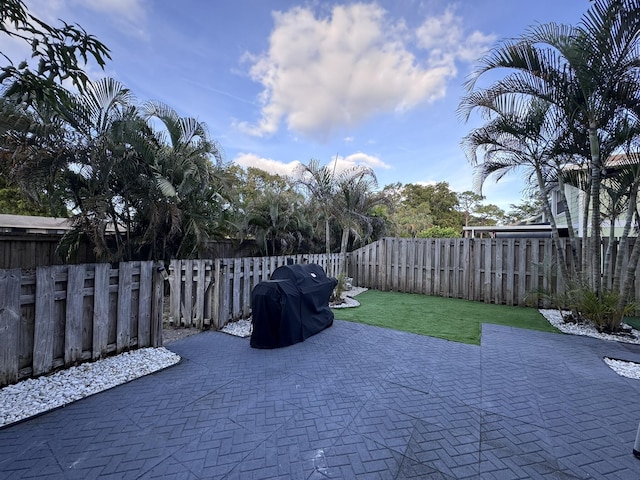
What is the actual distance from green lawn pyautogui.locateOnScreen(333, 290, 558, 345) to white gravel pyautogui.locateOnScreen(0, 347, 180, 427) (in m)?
3.34

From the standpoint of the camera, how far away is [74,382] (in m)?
2.74

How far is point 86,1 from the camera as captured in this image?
4.07 metres

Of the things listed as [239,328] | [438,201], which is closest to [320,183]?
→ [239,328]

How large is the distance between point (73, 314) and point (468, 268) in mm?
8330

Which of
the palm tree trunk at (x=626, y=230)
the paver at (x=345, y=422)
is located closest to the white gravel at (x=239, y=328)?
the paver at (x=345, y=422)

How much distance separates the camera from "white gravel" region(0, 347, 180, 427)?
233 cm

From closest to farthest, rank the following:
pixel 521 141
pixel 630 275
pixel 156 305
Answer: pixel 156 305, pixel 630 275, pixel 521 141

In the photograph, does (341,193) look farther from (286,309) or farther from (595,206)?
(595,206)

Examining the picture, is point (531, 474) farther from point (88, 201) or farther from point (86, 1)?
point (86, 1)

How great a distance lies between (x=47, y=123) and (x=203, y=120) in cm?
254

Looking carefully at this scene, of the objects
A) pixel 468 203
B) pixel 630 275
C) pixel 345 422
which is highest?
pixel 468 203

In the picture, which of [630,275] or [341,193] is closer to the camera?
[630,275]

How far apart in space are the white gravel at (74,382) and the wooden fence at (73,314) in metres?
0.11

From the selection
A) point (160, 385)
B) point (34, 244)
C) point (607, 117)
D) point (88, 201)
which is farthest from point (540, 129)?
point (34, 244)
